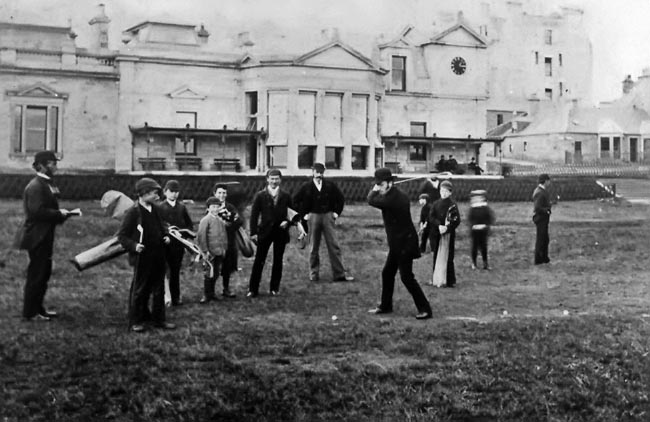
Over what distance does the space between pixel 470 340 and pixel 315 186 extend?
5147 millimetres

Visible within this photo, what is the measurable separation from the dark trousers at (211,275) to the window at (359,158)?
23757 millimetres

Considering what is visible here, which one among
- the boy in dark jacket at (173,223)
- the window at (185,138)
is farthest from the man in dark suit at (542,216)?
the window at (185,138)

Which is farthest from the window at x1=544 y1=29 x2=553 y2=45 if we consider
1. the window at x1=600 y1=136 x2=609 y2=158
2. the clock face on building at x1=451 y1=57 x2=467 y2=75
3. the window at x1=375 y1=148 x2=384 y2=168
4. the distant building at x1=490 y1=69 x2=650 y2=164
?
the window at x1=600 y1=136 x2=609 y2=158

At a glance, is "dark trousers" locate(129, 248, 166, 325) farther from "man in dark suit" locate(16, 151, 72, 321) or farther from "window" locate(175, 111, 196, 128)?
"window" locate(175, 111, 196, 128)

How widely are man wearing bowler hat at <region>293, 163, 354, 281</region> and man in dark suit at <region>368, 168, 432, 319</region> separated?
120 inches

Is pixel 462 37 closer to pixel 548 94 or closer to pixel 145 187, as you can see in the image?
pixel 548 94

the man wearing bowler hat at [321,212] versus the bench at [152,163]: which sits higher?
the bench at [152,163]

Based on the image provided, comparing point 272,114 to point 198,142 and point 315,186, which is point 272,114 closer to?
point 198,142

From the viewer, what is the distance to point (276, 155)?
108 ft

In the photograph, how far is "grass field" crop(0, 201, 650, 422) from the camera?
5613 millimetres

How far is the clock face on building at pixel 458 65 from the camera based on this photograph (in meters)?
41.2

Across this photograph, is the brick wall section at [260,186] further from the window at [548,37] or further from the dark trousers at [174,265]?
the window at [548,37]

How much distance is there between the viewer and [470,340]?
7.86m

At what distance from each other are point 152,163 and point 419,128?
1501cm
